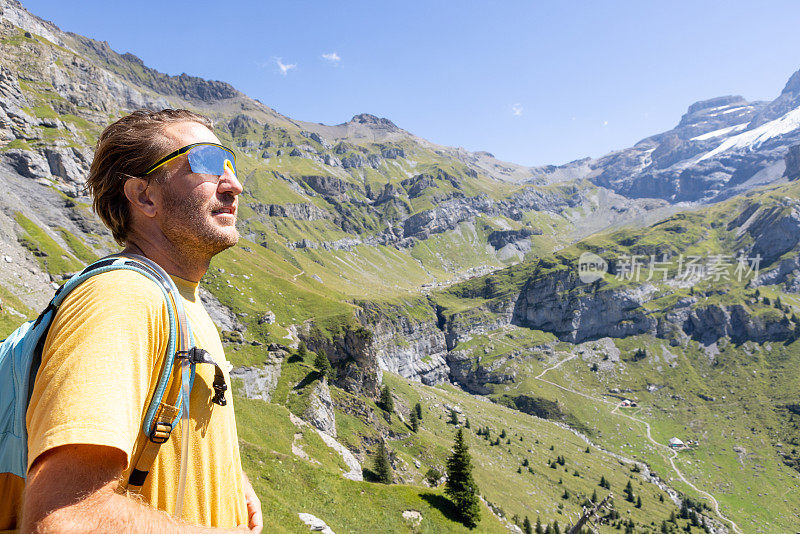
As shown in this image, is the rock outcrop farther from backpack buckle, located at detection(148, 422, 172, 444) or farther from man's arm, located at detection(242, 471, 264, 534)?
backpack buckle, located at detection(148, 422, 172, 444)

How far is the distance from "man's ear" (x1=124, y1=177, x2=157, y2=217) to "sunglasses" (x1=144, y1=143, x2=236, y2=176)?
191 mm

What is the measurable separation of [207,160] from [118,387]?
2.11m

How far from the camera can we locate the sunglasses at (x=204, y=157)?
10.3ft

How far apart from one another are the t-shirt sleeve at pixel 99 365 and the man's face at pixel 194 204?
864 mm

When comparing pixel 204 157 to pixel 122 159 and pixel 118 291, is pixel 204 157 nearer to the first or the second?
pixel 122 159

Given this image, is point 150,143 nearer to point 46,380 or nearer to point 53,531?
point 46,380

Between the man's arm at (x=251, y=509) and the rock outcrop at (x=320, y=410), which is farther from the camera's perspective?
the rock outcrop at (x=320, y=410)

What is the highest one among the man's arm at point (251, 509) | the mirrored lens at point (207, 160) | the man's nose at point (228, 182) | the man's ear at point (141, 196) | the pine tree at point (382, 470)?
the mirrored lens at point (207, 160)

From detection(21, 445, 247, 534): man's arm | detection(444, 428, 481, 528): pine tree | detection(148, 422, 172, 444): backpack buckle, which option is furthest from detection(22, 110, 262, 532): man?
detection(444, 428, 481, 528): pine tree

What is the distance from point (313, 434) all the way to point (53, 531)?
49145mm

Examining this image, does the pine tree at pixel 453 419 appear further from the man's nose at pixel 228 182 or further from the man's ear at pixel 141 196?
the man's ear at pixel 141 196

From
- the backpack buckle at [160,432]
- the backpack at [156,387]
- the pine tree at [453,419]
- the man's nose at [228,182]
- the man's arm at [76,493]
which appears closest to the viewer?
the man's arm at [76,493]

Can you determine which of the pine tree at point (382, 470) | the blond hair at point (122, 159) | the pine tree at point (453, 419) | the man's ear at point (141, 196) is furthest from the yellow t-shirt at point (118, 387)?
the pine tree at point (453, 419)

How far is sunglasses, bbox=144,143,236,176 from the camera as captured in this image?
314 cm
